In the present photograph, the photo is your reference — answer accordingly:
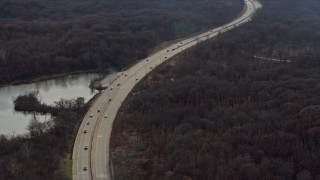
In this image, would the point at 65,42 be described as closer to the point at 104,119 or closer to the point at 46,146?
the point at 104,119

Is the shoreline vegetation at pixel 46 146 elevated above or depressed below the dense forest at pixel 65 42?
below

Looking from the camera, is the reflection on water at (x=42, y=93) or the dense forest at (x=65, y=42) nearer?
the dense forest at (x=65, y=42)

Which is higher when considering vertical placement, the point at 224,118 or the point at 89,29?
the point at 89,29

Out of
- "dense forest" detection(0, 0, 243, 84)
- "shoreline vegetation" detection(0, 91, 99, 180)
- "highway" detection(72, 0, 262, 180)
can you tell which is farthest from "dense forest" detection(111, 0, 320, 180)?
"dense forest" detection(0, 0, 243, 84)

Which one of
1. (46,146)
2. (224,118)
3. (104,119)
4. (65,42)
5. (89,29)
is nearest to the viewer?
(46,146)

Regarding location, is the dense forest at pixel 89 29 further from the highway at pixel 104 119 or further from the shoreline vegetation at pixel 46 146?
the shoreline vegetation at pixel 46 146

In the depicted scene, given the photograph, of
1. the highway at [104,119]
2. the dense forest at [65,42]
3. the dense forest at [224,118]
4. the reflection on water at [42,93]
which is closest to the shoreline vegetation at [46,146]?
the dense forest at [65,42]

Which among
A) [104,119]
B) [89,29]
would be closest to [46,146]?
[104,119]
